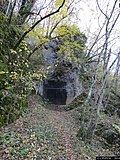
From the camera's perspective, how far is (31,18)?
1276 centimetres

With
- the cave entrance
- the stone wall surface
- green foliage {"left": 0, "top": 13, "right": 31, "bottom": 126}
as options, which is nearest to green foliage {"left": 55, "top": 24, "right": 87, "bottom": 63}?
the stone wall surface

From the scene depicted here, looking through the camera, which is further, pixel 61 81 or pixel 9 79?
pixel 61 81

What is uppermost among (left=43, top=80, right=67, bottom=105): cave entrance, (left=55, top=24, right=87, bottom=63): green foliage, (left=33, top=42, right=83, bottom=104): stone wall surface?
(left=55, top=24, right=87, bottom=63): green foliage

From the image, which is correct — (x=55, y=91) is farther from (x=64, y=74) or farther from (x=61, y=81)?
(x=64, y=74)

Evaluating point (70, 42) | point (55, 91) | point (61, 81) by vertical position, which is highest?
point (70, 42)

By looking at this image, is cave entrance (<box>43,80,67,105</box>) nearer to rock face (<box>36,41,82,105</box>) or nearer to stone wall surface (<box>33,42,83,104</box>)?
rock face (<box>36,41,82,105</box>)

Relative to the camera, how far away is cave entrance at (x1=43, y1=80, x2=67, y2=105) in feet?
57.3

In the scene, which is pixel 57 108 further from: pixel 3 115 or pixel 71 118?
pixel 3 115

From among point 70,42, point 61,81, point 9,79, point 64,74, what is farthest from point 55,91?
point 9,79

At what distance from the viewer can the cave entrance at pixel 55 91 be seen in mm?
17469

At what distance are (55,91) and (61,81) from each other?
136 centimetres

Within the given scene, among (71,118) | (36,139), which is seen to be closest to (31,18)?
(71,118)

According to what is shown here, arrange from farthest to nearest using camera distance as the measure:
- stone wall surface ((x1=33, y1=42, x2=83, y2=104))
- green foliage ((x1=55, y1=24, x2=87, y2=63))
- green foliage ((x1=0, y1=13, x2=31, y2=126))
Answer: stone wall surface ((x1=33, y1=42, x2=83, y2=104)) → green foliage ((x1=55, y1=24, x2=87, y2=63)) → green foliage ((x1=0, y1=13, x2=31, y2=126))

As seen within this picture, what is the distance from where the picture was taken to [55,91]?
17.9 meters
